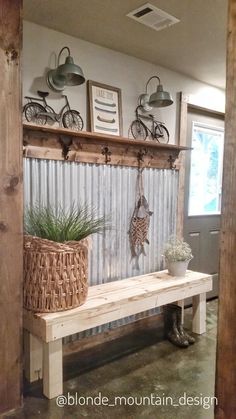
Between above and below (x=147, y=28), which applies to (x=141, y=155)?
below

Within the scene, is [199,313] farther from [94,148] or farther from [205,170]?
[94,148]

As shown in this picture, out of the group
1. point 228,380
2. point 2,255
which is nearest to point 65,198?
point 2,255

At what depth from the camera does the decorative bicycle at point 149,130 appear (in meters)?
2.97

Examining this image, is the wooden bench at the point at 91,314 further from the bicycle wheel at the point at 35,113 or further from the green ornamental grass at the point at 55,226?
the bicycle wheel at the point at 35,113

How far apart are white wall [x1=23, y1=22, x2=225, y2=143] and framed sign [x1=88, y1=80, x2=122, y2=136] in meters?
0.06

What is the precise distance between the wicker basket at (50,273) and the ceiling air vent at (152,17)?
1.52m

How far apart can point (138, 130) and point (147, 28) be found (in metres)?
Result: 0.83

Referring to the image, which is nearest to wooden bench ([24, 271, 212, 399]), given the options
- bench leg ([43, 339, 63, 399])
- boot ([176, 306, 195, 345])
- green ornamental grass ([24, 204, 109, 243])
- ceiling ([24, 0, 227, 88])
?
bench leg ([43, 339, 63, 399])

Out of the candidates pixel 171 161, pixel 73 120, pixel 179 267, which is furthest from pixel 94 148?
pixel 179 267

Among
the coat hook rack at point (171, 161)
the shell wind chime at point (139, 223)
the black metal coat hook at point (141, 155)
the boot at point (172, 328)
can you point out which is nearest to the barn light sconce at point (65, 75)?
the black metal coat hook at point (141, 155)

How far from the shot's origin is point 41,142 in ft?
7.69

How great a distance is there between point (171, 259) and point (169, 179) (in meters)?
0.80

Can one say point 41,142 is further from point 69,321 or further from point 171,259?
point 171,259

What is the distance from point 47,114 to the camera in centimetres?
240
